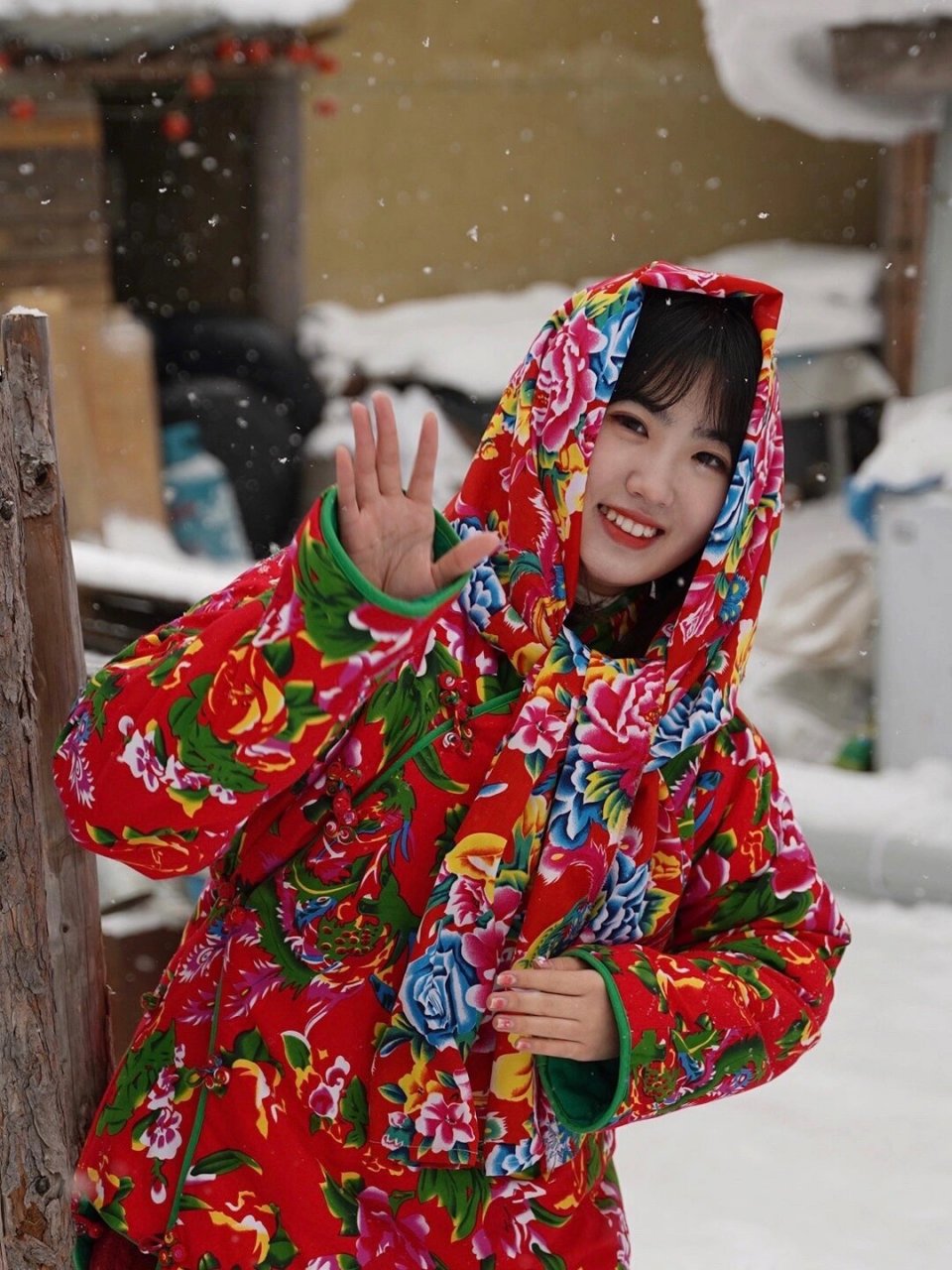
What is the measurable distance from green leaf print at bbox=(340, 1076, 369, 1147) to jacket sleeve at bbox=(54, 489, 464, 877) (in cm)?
23

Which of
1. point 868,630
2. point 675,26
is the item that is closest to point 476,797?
point 868,630

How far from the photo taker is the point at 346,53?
6.90m

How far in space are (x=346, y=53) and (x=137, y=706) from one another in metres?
6.51

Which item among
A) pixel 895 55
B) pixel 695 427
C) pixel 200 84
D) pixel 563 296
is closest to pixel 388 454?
pixel 695 427

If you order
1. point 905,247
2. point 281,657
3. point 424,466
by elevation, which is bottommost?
point 905,247

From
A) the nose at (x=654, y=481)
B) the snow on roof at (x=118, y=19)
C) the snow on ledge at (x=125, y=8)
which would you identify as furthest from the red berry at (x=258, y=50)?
the nose at (x=654, y=481)

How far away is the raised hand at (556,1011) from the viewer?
1.08m

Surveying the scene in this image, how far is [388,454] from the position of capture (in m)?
0.94

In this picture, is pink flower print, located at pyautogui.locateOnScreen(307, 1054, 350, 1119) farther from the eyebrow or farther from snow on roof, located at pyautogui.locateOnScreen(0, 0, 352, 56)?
snow on roof, located at pyautogui.locateOnScreen(0, 0, 352, 56)

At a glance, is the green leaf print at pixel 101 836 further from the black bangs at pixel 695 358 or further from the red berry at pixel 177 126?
the red berry at pixel 177 126

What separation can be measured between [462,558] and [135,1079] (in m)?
0.53

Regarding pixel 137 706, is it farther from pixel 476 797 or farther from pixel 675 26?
pixel 675 26

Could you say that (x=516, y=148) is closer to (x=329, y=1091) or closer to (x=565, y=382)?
(x=565, y=382)

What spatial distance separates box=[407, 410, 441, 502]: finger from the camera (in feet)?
3.07
